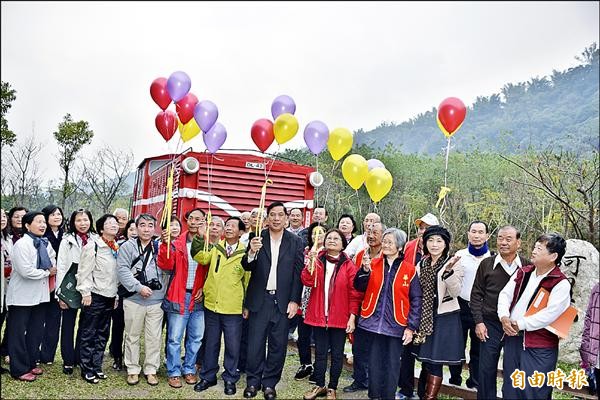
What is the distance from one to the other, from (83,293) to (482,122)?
83.4 meters

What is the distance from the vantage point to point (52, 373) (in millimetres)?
4559

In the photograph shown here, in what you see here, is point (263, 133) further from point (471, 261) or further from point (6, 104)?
point (6, 104)

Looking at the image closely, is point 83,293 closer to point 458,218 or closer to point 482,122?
point 458,218

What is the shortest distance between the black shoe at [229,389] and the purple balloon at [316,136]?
2454 mm

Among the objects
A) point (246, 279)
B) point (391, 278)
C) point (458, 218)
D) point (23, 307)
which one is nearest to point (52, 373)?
point (23, 307)

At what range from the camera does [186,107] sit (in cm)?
582

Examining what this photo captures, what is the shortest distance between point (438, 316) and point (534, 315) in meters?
0.77

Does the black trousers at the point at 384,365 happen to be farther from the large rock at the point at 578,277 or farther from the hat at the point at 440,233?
the large rock at the point at 578,277

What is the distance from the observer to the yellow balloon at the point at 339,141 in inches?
209

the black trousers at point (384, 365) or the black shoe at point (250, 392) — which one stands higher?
the black trousers at point (384, 365)

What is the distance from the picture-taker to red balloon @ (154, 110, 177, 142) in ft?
19.5

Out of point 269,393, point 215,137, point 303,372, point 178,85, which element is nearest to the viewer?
point 269,393

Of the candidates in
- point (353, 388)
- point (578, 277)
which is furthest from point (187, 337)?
point (578, 277)

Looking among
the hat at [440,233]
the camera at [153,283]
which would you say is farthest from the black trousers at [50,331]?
the hat at [440,233]
